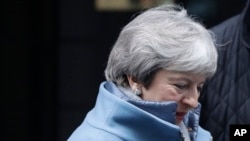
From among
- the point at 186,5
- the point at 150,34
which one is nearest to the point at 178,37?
the point at 150,34

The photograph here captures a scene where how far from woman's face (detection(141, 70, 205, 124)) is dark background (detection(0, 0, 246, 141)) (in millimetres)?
3214

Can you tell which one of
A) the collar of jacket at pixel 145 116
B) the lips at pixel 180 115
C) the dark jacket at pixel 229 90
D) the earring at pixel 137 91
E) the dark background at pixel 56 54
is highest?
the earring at pixel 137 91

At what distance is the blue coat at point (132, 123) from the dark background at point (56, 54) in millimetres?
3261

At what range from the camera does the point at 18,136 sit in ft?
21.9

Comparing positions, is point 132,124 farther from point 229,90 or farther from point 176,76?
point 229,90

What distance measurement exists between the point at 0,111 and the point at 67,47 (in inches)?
27.6

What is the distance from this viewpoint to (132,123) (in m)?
3.11

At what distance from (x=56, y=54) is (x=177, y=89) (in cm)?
342

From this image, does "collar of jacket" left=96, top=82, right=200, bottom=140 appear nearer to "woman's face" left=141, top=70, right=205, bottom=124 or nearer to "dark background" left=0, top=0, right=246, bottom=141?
"woman's face" left=141, top=70, right=205, bottom=124

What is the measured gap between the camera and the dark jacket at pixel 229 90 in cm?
378

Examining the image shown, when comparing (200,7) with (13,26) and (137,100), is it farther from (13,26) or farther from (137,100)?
(137,100)

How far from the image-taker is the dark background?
6.43 metres

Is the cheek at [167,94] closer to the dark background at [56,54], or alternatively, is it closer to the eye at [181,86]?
the eye at [181,86]

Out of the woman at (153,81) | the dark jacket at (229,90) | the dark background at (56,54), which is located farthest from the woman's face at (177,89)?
the dark background at (56,54)
